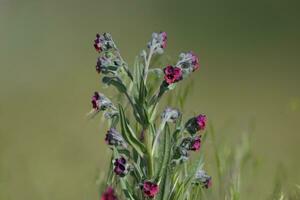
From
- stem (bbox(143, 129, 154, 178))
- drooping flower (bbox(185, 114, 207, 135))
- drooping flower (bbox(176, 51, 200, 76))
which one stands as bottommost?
stem (bbox(143, 129, 154, 178))

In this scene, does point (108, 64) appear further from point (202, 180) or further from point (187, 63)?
point (202, 180)

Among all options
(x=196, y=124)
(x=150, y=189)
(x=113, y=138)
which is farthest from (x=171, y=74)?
(x=150, y=189)

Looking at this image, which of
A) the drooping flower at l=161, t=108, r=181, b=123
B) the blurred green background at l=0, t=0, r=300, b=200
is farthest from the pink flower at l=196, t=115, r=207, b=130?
the blurred green background at l=0, t=0, r=300, b=200

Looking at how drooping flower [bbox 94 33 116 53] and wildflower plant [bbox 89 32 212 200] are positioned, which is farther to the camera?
drooping flower [bbox 94 33 116 53]

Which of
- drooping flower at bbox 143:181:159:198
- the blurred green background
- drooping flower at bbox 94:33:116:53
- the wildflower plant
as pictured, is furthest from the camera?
the blurred green background

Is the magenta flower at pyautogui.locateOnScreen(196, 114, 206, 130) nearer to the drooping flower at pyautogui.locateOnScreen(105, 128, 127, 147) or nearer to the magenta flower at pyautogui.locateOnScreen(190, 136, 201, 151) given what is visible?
the magenta flower at pyautogui.locateOnScreen(190, 136, 201, 151)

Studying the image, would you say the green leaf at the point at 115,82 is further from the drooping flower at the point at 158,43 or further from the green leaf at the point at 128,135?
the drooping flower at the point at 158,43

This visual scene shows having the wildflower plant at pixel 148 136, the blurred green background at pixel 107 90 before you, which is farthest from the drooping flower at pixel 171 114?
the blurred green background at pixel 107 90
